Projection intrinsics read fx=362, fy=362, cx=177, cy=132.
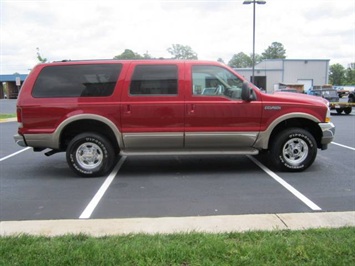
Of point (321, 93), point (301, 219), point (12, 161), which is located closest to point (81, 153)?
point (12, 161)

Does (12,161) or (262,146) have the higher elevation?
(262,146)

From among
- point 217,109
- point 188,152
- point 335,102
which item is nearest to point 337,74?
point 335,102

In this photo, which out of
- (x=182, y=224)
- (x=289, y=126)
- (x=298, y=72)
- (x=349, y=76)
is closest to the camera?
(x=182, y=224)

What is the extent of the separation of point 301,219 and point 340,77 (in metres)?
113

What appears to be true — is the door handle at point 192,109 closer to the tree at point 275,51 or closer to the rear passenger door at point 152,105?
the rear passenger door at point 152,105

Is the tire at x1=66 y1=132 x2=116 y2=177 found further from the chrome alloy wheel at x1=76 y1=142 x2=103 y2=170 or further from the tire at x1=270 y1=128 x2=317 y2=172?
the tire at x1=270 y1=128 x2=317 y2=172

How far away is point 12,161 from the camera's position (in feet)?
26.0

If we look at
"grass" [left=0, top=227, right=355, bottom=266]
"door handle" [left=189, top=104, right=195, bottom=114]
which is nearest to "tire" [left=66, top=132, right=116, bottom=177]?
"door handle" [left=189, top=104, right=195, bottom=114]

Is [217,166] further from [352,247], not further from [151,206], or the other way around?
[352,247]

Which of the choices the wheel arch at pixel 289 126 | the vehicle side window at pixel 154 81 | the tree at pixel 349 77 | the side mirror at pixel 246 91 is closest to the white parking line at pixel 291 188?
the wheel arch at pixel 289 126

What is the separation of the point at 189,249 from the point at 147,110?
3279 mm

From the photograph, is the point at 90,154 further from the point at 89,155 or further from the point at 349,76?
the point at 349,76

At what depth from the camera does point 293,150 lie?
658 centimetres

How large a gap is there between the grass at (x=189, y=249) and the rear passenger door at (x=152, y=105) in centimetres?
275
